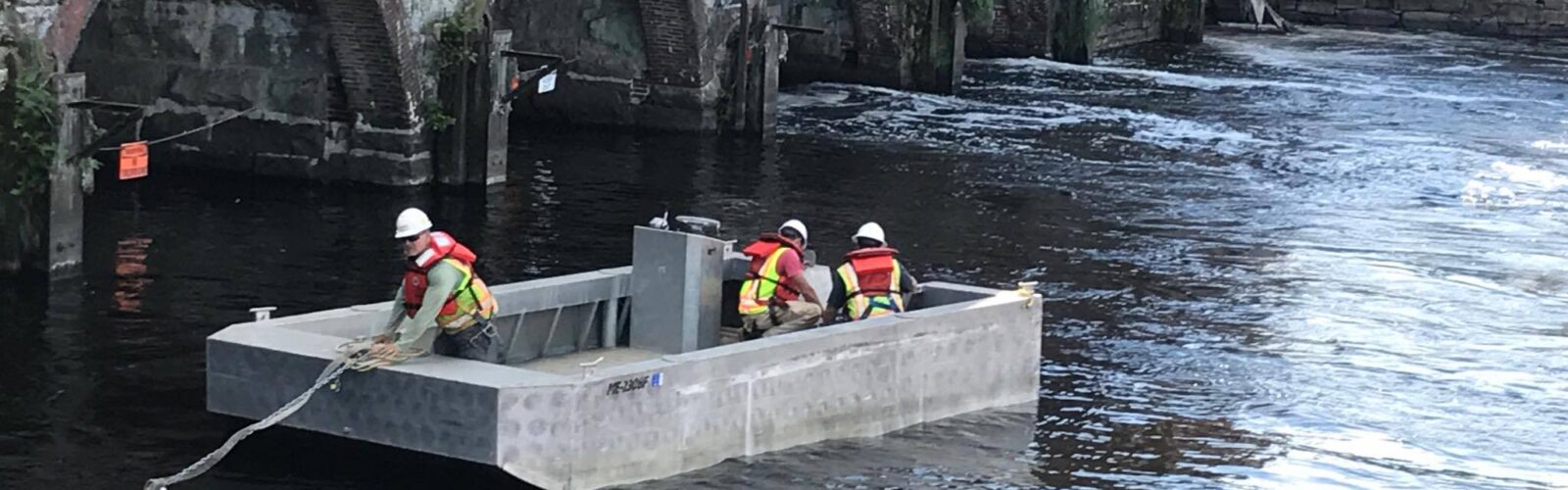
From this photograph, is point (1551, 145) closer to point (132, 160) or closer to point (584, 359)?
point (132, 160)

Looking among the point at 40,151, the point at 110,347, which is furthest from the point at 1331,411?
the point at 40,151

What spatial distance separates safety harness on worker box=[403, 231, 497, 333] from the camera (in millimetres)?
14273

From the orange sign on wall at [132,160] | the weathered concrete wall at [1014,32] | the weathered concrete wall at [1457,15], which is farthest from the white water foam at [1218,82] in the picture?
the orange sign on wall at [132,160]

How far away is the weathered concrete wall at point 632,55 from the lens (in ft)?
101

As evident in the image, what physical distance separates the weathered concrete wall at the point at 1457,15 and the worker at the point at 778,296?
40.7 m

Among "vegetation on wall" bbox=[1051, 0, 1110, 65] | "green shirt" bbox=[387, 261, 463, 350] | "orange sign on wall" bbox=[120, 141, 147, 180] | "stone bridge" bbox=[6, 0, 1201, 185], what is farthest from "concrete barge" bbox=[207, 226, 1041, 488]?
"vegetation on wall" bbox=[1051, 0, 1110, 65]

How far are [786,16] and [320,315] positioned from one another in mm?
24369

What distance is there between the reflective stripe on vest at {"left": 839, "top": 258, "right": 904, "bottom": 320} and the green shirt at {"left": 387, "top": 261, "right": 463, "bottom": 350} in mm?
3229

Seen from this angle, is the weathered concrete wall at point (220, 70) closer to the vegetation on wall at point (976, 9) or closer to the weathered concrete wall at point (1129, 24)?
the vegetation on wall at point (976, 9)

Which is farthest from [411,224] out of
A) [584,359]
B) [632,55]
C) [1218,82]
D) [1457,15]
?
[1457,15]

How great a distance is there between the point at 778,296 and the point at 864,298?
61cm

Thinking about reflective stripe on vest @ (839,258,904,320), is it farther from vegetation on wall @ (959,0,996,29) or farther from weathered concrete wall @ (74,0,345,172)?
A: vegetation on wall @ (959,0,996,29)

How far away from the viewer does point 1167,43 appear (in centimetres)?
4962

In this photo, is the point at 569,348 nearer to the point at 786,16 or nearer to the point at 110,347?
the point at 110,347
